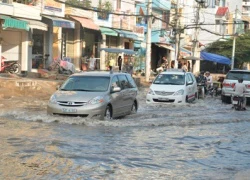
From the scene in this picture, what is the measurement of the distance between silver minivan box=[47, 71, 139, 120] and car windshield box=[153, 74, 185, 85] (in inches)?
220

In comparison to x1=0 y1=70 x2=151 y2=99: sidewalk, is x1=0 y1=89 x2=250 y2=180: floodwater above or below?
below

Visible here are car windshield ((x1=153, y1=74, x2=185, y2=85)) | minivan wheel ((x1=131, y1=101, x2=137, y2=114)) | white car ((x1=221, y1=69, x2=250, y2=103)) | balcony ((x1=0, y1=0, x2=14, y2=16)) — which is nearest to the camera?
minivan wheel ((x1=131, y1=101, x2=137, y2=114))

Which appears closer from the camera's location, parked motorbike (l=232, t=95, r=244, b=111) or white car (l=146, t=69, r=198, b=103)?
parked motorbike (l=232, t=95, r=244, b=111)

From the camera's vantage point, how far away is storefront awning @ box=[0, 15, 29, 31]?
977 inches

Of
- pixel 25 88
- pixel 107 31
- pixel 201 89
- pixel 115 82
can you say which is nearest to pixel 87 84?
pixel 115 82

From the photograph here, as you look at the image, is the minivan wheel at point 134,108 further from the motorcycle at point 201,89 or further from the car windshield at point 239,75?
the motorcycle at point 201,89

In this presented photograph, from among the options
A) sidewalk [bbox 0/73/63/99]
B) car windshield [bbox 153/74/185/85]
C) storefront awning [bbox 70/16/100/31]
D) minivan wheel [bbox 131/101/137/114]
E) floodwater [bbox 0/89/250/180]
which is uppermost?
storefront awning [bbox 70/16/100/31]

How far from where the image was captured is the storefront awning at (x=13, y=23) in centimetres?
2481

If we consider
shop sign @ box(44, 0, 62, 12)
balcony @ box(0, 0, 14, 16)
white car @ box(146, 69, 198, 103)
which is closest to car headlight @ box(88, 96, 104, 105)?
white car @ box(146, 69, 198, 103)

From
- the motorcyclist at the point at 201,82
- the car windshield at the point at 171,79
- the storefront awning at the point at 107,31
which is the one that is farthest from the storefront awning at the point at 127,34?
the car windshield at the point at 171,79

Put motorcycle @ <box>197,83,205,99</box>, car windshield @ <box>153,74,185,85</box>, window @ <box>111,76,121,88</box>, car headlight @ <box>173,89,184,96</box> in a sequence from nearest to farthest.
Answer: window @ <box>111,76,121,88</box>, car headlight @ <box>173,89,184,96</box>, car windshield @ <box>153,74,185,85</box>, motorcycle @ <box>197,83,205,99</box>

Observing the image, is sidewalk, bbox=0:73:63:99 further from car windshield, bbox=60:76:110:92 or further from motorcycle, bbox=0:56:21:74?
car windshield, bbox=60:76:110:92

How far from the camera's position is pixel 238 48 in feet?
194

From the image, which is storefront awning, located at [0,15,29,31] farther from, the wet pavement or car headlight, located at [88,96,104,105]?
car headlight, located at [88,96,104,105]
